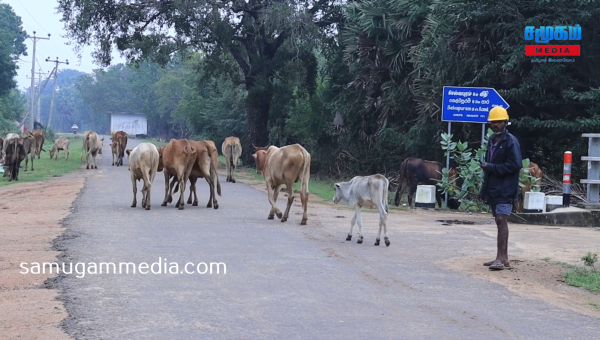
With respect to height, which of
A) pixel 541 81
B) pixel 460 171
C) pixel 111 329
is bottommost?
pixel 111 329

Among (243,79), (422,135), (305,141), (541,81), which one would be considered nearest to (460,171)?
(541,81)

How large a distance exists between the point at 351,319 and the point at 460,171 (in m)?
14.0

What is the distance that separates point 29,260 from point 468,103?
13057mm

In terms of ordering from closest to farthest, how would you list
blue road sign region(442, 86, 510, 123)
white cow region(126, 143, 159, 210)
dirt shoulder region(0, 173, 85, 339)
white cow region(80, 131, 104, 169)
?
dirt shoulder region(0, 173, 85, 339)
white cow region(126, 143, 159, 210)
blue road sign region(442, 86, 510, 123)
white cow region(80, 131, 104, 169)

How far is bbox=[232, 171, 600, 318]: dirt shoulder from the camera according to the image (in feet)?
29.6

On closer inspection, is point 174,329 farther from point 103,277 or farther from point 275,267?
point 275,267

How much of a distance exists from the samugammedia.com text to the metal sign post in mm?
11644

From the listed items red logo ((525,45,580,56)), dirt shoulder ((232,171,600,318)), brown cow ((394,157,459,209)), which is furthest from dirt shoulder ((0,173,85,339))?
red logo ((525,45,580,56))

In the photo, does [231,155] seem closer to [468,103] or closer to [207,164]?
[468,103]

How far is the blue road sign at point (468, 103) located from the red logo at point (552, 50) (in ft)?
8.46

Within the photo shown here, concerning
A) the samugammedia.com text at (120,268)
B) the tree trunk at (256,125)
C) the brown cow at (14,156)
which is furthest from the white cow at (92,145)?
the samugammedia.com text at (120,268)

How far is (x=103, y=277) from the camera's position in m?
8.78

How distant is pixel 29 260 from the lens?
9.80 meters

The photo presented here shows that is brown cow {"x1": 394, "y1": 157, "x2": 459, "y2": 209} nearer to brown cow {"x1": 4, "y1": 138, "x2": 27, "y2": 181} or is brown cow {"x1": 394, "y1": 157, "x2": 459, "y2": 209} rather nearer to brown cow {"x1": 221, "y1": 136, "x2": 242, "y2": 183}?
brown cow {"x1": 221, "y1": 136, "x2": 242, "y2": 183}
